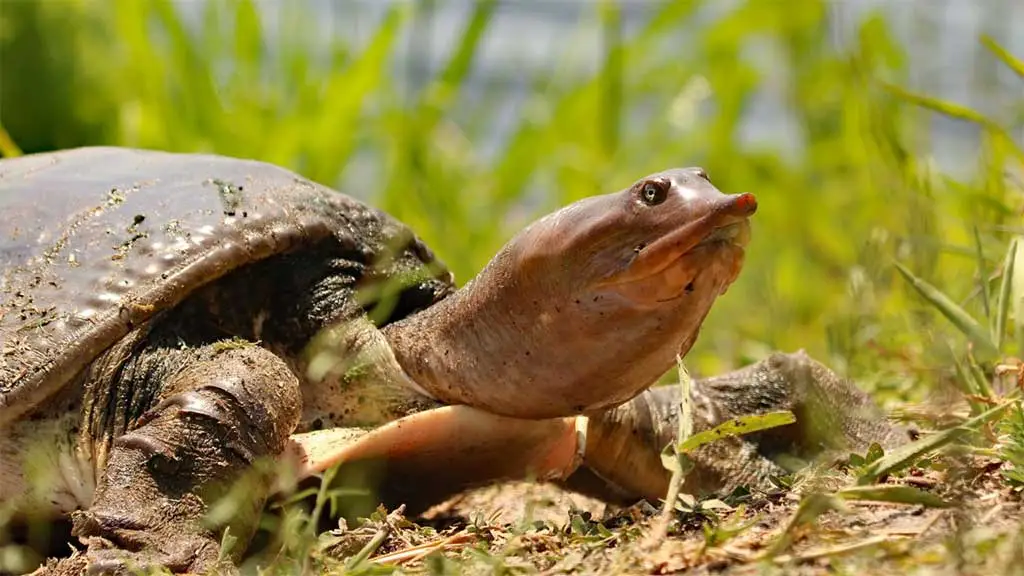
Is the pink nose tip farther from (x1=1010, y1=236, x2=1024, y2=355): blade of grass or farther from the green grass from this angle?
the green grass

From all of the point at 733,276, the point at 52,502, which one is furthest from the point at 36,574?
the point at 733,276

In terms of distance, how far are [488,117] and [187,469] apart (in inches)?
144

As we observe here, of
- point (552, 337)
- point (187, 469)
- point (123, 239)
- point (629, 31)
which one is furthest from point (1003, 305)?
point (629, 31)

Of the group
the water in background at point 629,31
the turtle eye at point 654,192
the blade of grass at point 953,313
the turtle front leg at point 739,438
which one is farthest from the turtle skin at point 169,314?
the water in background at point 629,31

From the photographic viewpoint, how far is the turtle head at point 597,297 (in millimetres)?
1655

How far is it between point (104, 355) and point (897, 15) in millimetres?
2764

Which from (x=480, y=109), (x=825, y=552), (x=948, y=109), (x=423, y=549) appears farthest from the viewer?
(x=480, y=109)

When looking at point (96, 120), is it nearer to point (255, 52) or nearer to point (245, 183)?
point (255, 52)

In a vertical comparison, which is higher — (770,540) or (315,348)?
(315,348)

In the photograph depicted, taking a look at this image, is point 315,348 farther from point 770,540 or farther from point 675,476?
point 770,540

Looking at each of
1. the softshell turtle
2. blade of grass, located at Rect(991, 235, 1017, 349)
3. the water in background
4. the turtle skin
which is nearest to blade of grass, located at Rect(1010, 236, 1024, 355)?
blade of grass, located at Rect(991, 235, 1017, 349)

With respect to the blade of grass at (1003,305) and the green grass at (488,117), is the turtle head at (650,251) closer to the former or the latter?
the blade of grass at (1003,305)

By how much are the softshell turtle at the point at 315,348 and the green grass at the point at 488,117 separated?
51.6 inches

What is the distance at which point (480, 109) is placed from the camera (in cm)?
512
